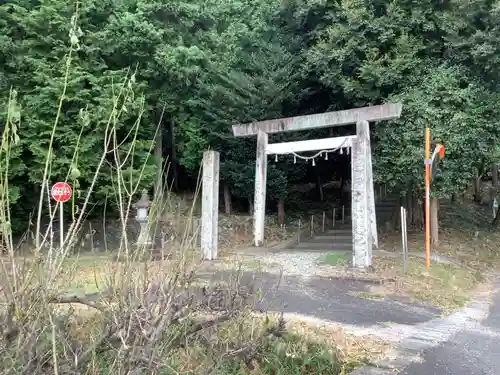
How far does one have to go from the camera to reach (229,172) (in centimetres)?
1609

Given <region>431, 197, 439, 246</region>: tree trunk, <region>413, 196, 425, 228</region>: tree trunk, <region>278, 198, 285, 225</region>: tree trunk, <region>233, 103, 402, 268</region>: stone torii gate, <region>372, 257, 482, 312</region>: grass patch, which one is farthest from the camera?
<region>278, 198, 285, 225</region>: tree trunk

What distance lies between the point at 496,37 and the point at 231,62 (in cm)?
794

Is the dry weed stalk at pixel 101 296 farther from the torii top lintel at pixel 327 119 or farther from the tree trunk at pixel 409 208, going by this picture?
the tree trunk at pixel 409 208

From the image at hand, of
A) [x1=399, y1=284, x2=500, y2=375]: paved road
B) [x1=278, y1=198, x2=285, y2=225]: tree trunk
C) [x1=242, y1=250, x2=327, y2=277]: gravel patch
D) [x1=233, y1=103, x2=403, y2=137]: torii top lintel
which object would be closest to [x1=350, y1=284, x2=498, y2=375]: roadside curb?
[x1=399, y1=284, x2=500, y2=375]: paved road

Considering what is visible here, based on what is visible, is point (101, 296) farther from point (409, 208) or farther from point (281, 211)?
point (409, 208)

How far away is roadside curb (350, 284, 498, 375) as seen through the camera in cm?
478

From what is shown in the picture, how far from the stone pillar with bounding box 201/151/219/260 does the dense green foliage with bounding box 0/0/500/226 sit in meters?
1.97

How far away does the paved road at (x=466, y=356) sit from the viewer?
4.83m

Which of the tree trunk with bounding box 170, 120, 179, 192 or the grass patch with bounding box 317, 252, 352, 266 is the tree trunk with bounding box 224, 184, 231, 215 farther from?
the grass patch with bounding box 317, 252, 352, 266

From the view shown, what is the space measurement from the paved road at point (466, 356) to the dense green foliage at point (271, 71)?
22.5 feet

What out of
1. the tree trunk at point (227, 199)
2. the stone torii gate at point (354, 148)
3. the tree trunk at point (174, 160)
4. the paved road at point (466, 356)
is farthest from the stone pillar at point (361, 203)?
the tree trunk at point (174, 160)

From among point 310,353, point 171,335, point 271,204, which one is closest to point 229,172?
point 271,204

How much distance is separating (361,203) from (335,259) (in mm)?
1609

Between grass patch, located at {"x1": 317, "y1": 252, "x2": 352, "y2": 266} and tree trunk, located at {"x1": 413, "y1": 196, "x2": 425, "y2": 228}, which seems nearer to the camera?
grass patch, located at {"x1": 317, "y1": 252, "x2": 352, "y2": 266}
